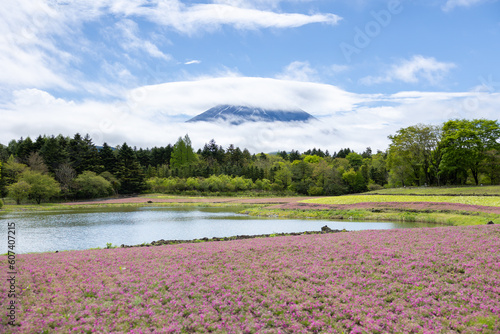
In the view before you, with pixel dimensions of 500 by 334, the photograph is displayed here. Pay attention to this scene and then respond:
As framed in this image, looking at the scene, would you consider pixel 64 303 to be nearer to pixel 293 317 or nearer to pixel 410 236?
pixel 293 317

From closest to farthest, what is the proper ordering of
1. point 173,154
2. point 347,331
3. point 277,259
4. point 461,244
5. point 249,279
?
Answer: point 347,331 → point 249,279 → point 277,259 → point 461,244 → point 173,154

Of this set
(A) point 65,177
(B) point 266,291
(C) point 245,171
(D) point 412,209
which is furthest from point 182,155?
(B) point 266,291

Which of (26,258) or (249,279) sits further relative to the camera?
(26,258)

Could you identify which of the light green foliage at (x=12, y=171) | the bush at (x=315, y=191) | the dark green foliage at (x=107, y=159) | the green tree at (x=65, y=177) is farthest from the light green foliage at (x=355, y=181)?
the light green foliage at (x=12, y=171)

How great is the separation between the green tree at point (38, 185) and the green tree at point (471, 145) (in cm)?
8045

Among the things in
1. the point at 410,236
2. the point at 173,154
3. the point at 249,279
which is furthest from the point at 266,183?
the point at 249,279

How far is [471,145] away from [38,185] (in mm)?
85948

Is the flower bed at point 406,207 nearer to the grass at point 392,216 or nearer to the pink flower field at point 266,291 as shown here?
the grass at point 392,216

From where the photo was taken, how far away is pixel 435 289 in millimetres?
9656

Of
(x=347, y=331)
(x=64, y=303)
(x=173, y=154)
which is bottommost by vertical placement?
(x=347, y=331)

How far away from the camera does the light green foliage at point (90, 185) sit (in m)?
75.3

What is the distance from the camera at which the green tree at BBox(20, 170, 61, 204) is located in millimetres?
62219

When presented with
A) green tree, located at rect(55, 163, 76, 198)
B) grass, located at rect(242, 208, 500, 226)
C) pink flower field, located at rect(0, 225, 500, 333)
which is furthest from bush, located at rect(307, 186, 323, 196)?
pink flower field, located at rect(0, 225, 500, 333)

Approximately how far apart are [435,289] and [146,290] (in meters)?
8.93
